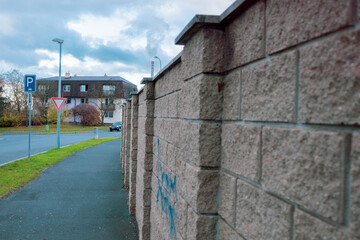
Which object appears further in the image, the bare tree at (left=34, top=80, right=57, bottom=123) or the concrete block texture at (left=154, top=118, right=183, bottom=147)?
the bare tree at (left=34, top=80, right=57, bottom=123)

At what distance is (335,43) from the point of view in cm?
98

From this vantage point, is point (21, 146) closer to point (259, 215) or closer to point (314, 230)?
point (259, 215)

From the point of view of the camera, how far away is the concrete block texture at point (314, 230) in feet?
3.04

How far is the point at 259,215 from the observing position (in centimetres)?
139

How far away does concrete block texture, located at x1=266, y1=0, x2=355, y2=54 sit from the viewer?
95 cm

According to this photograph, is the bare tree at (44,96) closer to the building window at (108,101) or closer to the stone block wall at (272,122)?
the building window at (108,101)

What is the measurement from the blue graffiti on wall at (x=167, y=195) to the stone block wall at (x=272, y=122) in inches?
14.6

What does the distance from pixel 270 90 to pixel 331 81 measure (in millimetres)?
336

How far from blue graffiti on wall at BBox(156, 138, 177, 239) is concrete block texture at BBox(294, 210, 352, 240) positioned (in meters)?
1.69

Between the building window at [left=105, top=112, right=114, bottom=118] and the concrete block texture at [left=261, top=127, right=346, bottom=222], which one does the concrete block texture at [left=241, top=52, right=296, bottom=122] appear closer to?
the concrete block texture at [left=261, top=127, right=346, bottom=222]

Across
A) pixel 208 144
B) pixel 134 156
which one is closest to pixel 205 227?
pixel 208 144

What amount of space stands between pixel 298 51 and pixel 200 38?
0.81 meters

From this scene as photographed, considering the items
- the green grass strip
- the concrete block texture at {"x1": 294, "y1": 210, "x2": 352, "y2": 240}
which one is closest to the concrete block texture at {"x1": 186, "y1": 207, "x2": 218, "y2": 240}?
the concrete block texture at {"x1": 294, "y1": 210, "x2": 352, "y2": 240}

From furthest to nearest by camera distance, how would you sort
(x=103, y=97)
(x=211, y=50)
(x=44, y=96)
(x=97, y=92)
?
1. (x=103, y=97)
2. (x=97, y=92)
3. (x=44, y=96)
4. (x=211, y=50)
